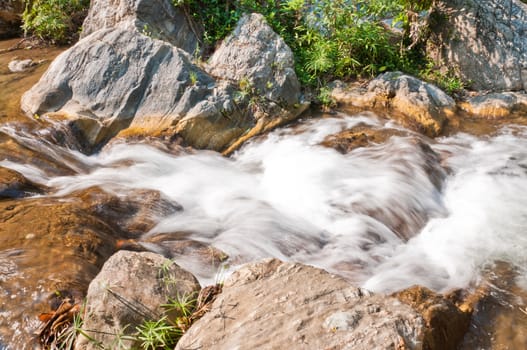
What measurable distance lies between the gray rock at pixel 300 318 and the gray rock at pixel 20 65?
662 cm

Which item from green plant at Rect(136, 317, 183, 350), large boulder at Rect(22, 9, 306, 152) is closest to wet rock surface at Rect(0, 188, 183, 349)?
green plant at Rect(136, 317, 183, 350)

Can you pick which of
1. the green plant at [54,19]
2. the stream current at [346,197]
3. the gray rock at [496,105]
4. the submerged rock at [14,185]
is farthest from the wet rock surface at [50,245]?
the gray rock at [496,105]

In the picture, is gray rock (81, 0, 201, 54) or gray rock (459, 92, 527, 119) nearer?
gray rock (81, 0, 201, 54)

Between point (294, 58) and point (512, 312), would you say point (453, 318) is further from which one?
point (294, 58)

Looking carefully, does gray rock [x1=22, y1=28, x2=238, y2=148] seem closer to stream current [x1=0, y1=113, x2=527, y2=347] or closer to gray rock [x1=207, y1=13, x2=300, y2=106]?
stream current [x1=0, y1=113, x2=527, y2=347]

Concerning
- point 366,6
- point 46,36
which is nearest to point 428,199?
point 366,6

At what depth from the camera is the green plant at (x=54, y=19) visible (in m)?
8.44

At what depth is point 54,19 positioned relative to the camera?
333 inches

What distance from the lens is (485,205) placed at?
17.3 ft

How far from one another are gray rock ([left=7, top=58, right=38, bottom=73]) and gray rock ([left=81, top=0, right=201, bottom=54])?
109 centimetres

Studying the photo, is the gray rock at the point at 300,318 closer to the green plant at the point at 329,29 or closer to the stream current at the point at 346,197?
the stream current at the point at 346,197

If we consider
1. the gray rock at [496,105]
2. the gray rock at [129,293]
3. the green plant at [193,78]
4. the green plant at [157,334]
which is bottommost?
the gray rock at [496,105]

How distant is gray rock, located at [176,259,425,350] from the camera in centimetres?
237

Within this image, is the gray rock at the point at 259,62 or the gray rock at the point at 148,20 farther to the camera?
the gray rock at the point at 148,20
